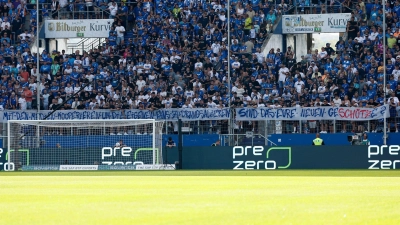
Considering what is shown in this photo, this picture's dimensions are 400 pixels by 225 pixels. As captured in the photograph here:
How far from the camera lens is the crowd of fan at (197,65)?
38062 mm

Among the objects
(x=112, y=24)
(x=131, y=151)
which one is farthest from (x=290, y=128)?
(x=112, y=24)

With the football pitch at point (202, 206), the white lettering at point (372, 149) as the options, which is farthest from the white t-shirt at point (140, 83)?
the football pitch at point (202, 206)

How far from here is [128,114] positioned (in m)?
38.1

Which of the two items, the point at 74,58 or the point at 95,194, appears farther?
the point at 74,58

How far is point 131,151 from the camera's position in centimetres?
3472

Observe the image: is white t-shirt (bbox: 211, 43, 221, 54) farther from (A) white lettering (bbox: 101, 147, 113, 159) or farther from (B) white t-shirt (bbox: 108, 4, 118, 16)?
(A) white lettering (bbox: 101, 147, 113, 159)

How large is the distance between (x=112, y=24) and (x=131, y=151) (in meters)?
11.1

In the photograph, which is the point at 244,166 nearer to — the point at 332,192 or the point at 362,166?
the point at 362,166

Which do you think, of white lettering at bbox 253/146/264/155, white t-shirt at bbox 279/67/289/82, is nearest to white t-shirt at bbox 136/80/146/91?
white t-shirt at bbox 279/67/289/82

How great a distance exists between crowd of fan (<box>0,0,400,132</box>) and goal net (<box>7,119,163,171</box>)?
213 centimetres

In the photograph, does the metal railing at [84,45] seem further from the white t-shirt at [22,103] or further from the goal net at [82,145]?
the goal net at [82,145]

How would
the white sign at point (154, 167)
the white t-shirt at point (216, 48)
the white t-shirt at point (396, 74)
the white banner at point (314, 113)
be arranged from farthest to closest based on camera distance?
the white t-shirt at point (216, 48) < the white t-shirt at point (396, 74) < the white banner at point (314, 113) < the white sign at point (154, 167)

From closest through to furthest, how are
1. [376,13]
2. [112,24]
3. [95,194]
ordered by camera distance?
1. [95,194]
2. [376,13]
3. [112,24]

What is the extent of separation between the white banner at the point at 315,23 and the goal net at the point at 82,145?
10.4 metres
